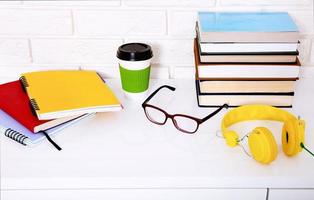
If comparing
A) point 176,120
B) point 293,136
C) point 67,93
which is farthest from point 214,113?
point 67,93

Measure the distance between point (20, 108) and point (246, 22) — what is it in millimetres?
519

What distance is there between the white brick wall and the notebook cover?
130 millimetres

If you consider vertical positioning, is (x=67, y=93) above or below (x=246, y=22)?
below

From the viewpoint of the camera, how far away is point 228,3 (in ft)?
3.71

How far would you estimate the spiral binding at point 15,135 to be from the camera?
3.00 ft

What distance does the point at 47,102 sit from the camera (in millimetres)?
980

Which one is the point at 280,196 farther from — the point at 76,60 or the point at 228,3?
the point at 76,60

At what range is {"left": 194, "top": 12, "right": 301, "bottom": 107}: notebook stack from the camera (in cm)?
99

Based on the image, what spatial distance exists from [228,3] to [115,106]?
377 millimetres

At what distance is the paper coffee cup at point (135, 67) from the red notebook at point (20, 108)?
6.4 inches

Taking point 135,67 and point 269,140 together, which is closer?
point 269,140

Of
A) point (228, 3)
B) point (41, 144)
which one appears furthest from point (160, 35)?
point (41, 144)

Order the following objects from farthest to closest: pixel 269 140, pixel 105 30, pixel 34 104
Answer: pixel 105 30 < pixel 34 104 < pixel 269 140

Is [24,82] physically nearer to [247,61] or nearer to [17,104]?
[17,104]
